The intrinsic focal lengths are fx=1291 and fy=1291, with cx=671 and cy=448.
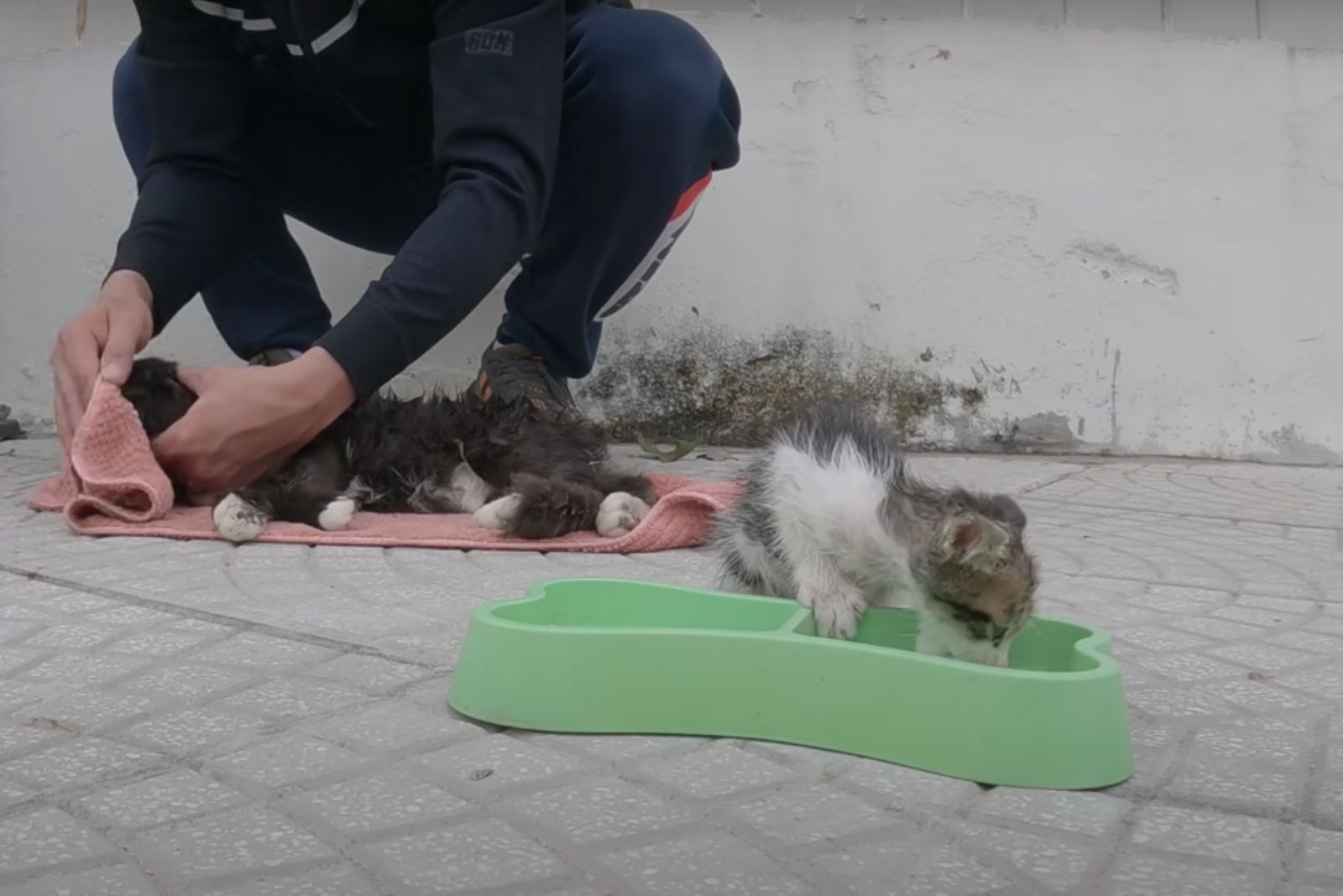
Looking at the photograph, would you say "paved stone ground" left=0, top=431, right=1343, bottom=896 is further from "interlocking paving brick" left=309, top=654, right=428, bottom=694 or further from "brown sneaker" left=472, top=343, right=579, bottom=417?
"brown sneaker" left=472, top=343, right=579, bottom=417

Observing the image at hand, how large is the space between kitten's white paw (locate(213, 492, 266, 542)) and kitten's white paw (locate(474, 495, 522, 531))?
1.39 feet

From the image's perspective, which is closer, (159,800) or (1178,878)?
(1178,878)

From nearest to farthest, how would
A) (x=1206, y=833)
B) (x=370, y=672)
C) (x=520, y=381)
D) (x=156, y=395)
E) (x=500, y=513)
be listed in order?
1. (x=1206, y=833)
2. (x=370, y=672)
3. (x=500, y=513)
4. (x=156, y=395)
5. (x=520, y=381)

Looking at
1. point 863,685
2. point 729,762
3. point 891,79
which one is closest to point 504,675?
point 729,762

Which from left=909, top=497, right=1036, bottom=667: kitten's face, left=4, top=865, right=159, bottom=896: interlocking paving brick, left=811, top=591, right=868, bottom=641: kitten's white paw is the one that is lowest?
left=4, top=865, right=159, bottom=896: interlocking paving brick

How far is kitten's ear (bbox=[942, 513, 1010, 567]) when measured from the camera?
128 centimetres

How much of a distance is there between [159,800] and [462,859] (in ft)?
1.05

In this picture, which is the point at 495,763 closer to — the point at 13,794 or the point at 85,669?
the point at 13,794

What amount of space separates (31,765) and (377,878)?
46 centimetres

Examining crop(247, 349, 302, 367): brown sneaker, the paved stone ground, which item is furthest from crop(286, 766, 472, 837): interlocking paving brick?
crop(247, 349, 302, 367): brown sneaker

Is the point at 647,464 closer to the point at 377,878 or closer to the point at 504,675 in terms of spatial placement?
the point at 504,675

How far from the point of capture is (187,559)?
231cm

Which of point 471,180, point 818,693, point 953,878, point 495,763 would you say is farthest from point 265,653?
point 471,180

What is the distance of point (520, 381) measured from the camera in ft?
10.6
